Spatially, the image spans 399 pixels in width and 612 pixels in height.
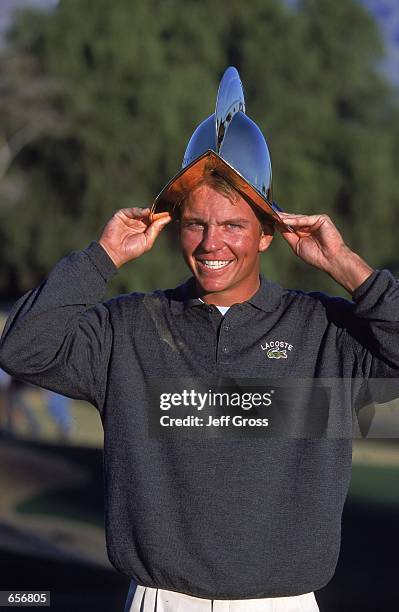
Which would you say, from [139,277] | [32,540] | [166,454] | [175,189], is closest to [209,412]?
[166,454]

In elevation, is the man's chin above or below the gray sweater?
above

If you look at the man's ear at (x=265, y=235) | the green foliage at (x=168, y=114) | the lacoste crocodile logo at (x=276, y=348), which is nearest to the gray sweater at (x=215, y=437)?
the lacoste crocodile logo at (x=276, y=348)

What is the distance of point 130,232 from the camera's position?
217 centimetres

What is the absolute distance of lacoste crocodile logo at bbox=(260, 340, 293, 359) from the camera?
1993 millimetres

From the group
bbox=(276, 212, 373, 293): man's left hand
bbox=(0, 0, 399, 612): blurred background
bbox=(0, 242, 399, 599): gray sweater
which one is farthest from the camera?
bbox=(0, 0, 399, 612): blurred background

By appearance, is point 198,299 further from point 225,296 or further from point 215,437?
point 215,437

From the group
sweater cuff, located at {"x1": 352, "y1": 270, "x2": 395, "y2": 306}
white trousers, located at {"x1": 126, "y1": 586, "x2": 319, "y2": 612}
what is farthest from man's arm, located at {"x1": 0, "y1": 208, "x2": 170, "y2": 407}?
sweater cuff, located at {"x1": 352, "y1": 270, "x2": 395, "y2": 306}

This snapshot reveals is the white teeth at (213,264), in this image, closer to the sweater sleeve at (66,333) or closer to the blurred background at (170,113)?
the sweater sleeve at (66,333)

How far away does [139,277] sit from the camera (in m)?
16.2

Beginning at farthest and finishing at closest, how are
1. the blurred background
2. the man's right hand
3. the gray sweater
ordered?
1. the blurred background
2. the man's right hand
3. the gray sweater

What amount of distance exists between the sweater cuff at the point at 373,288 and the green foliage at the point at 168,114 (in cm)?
1449

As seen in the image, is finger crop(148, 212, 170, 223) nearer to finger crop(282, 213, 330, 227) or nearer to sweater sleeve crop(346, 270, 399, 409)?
finger crop(282, 213, 330, 227)

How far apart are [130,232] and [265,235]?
0.30 metres

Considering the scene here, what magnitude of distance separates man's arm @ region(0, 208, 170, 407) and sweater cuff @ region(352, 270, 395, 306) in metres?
0.53
